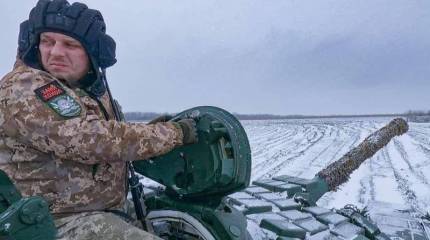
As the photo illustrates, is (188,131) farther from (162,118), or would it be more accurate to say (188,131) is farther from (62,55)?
(62,55)

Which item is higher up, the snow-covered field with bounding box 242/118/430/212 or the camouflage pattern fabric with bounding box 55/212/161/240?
the camouflage pattern fabric with bounding box 55/212/161/240

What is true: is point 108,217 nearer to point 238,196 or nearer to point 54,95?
point 54,95

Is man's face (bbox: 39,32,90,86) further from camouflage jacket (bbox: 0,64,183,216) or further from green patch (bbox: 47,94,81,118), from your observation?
green patch (bbox: 47,94,81,118)

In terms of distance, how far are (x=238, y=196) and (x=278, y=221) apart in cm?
92

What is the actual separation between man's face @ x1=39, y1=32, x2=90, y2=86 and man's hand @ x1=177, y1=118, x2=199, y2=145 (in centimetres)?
60

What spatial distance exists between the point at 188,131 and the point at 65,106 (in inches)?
25.3

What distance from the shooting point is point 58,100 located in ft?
6.99

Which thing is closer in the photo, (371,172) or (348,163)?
(348,163)

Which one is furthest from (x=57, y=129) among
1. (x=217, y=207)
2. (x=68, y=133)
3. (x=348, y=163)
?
(x=348, y=163)

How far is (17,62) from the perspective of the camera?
2.47 meters

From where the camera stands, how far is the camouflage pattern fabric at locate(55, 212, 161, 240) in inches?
83.4

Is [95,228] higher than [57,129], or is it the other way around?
[57,129]

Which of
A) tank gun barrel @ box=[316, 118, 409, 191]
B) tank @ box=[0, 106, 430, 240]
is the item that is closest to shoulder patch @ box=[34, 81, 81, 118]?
tank @ box=[0, 106, 430, 240]

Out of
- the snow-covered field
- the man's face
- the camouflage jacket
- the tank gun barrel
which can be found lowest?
the snow-covered field
